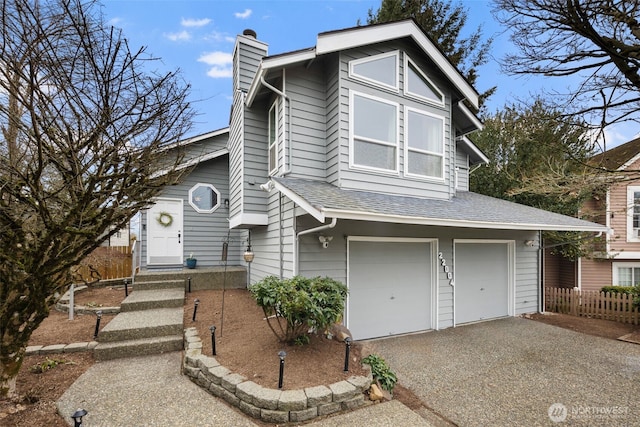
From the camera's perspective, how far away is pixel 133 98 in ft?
11.6

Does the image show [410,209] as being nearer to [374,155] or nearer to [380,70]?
[374,155]

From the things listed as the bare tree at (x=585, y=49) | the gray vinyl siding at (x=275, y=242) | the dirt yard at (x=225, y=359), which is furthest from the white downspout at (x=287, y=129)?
the bare tree at (x=585, y=49)

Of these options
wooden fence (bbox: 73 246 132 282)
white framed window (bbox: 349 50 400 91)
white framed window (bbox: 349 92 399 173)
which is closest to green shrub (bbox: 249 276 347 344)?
white framed window (bbox: 349 92 399 173)

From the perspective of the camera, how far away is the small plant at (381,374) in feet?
13.1

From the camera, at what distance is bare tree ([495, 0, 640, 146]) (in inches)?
230

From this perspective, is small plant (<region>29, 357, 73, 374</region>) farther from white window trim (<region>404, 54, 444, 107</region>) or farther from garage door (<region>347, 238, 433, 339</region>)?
white window trim (<region>404, 54, 444, 107</region>)

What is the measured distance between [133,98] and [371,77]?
4627mm

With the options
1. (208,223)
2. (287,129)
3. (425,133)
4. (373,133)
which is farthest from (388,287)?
(208,223)

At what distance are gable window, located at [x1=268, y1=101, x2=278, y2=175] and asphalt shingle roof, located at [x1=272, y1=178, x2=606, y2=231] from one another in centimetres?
99

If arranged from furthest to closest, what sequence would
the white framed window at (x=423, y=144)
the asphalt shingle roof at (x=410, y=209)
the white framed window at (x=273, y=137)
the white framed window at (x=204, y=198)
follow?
Result: the white framed window at (x=204, y=198), the white framed window at (x=423, y=144), the white framed window at (x=273, y=137), the asphalt shingle roof at (x=410, y=209)

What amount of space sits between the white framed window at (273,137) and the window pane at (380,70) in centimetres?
194

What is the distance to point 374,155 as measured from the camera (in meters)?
6.32

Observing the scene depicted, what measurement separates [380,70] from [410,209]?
324cm

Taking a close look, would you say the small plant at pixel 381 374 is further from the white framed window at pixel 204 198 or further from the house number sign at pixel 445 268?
the white framed window at pixel 204 198
